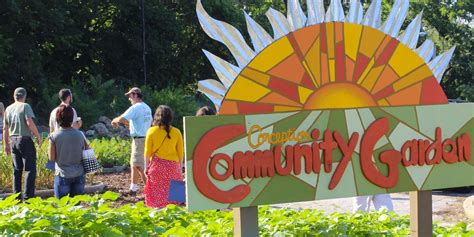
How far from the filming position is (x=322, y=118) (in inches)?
151

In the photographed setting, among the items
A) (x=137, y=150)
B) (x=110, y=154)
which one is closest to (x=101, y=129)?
(x=110, y=154)

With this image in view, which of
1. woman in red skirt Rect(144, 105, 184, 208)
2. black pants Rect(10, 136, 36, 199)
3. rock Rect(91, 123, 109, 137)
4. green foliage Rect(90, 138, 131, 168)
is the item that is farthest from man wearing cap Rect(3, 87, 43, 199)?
rock Rect(91, 123, 109, 137)

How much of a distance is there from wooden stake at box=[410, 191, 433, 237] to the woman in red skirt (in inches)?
141

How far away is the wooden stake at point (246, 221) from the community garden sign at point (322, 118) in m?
0.07

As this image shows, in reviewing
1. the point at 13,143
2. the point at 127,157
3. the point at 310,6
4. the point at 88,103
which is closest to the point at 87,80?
the point at 88,103

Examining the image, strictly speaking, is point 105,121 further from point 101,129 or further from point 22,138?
point 22,138

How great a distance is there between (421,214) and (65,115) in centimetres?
420

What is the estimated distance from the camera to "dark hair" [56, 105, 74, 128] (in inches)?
283

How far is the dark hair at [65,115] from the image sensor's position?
→ 7182mm

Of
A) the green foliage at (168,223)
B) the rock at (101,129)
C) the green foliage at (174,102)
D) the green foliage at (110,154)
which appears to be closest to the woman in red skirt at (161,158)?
the green foliage at (168,223)

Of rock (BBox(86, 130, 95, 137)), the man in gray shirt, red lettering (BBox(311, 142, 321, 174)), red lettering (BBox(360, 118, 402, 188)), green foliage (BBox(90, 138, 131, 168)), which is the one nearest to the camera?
red lettering (BBox(311, 142, 321, 174))

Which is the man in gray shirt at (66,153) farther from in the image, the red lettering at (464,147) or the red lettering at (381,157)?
the red lettering at (464,147)

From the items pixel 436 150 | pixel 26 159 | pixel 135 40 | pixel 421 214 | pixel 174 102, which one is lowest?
pixel 421 214

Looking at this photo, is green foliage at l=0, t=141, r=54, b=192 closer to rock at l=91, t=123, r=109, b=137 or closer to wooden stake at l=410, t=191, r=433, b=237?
wooden stake at l=410, t=191, r=433, b=237
